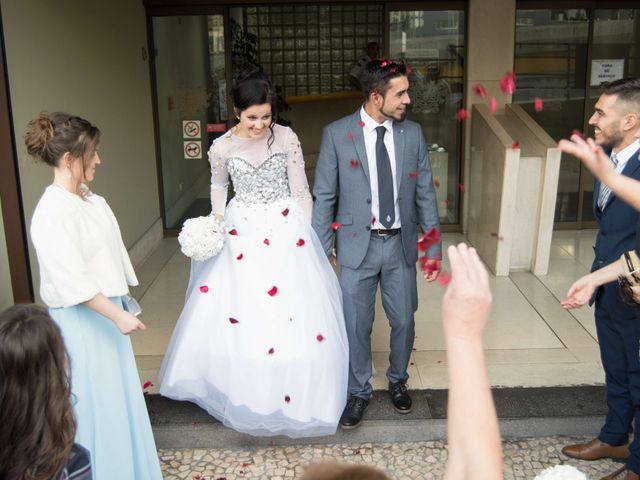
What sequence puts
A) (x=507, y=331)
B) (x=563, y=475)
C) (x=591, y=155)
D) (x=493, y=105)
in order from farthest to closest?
1. (x=493, y=105)
2. (x=507, y=331)
3. (x=591, y=155)
4. (x=563, y=475)

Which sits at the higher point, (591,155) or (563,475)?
(591,155)

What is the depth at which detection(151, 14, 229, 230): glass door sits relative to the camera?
744 cm

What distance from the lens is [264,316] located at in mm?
3752

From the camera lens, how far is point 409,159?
3.80m

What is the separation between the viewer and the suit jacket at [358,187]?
3781mm

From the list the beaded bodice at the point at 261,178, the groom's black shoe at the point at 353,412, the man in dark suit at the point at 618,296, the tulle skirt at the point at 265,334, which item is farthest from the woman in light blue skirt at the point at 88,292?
the man in dark suit at the point at 618,296

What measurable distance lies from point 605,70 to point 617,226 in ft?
15.6

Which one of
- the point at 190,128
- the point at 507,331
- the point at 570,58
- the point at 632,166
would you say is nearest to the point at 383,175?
the point at 632,166

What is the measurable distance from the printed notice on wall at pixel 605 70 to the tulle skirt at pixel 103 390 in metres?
5.94

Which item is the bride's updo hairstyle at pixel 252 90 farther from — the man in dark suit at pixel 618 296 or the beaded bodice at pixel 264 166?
the man in dark suit at pixel 618 296

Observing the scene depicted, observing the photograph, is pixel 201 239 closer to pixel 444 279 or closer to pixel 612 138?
pixel 612 138

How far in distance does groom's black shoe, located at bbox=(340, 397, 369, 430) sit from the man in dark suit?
1.10 metres

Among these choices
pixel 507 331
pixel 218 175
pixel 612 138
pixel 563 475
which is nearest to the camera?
pixel 563 475

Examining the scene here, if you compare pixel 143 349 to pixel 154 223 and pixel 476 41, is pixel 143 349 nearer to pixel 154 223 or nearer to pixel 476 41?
pixel 154 223
